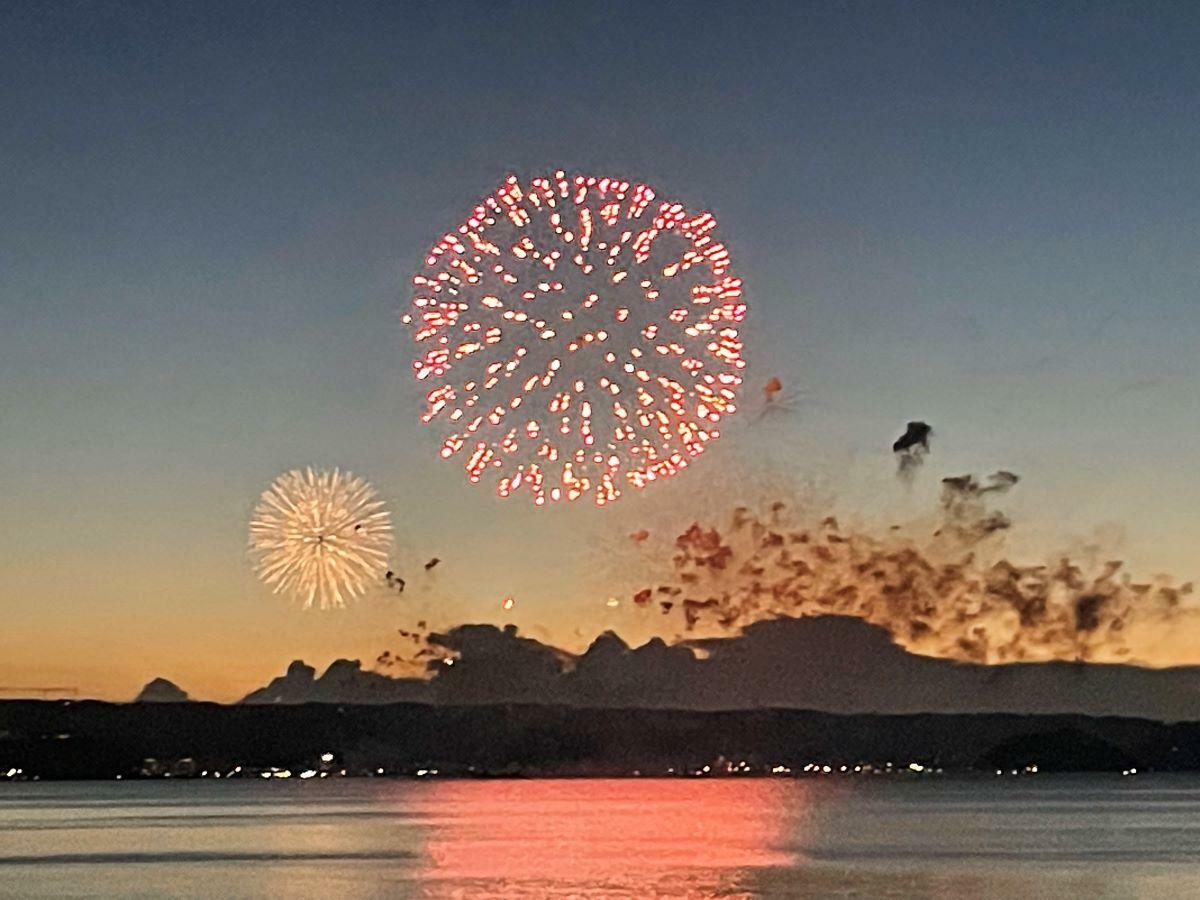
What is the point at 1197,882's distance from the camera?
3105 inches

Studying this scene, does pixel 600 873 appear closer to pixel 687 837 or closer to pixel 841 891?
pixel 841 891

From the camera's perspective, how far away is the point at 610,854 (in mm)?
96812

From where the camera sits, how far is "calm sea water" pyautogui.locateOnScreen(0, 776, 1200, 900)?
2968 inches

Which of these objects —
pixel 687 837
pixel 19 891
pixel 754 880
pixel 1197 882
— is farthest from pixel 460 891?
pixel 687 837

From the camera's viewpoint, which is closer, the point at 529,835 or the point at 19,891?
the point at 19,891

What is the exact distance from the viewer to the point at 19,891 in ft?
245

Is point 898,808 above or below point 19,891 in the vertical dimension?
above

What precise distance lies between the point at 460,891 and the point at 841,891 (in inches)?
552

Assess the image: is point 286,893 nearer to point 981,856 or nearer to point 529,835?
point 981,856

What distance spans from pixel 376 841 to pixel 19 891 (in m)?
49.1

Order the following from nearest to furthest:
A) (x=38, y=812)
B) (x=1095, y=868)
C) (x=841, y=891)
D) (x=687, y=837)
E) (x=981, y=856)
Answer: (x=841, y=891), (x=1095, y=868), (x=981, y=856), (x=687, y=837), (x=38, y=812)

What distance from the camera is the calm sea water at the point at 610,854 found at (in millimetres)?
75375

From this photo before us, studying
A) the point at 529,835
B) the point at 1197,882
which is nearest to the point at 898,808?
the point at 529,835

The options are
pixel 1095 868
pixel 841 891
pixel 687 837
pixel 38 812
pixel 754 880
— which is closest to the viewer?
pixel 841 891
